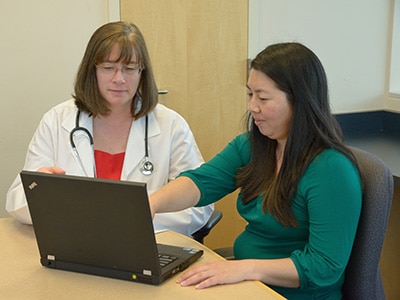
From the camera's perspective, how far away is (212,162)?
6.10 feet

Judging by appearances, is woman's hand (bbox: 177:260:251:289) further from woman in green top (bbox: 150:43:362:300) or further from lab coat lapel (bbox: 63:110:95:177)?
lab coat lapel (bbox: 63:110:95:177)

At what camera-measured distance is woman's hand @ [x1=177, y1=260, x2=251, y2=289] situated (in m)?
1.42

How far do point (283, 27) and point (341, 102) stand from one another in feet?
1.64

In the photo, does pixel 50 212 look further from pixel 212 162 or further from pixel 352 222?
pixel 352 222

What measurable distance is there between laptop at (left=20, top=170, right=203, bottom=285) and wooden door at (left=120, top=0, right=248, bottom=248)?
1490 mm

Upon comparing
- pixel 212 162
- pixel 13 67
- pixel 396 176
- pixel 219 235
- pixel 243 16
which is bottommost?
pixel 219 235

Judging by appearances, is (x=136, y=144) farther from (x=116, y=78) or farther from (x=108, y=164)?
(x=116, y=78)

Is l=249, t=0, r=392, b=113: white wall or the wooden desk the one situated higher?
l=249, t=0, r=392, b=113: white wall

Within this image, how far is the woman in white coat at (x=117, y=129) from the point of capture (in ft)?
6.53

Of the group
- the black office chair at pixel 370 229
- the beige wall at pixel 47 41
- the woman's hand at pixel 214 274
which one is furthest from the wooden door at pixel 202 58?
the woman's hand at pixel 214 274

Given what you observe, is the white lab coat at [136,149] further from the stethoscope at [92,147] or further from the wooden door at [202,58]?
the wooden door at [202,58]

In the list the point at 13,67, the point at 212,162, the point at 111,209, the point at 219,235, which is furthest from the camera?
the point at 219,235

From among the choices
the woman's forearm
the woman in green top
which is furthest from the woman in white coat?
the woman in green top

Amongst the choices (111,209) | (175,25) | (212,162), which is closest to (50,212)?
(111,209)
